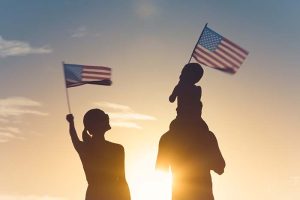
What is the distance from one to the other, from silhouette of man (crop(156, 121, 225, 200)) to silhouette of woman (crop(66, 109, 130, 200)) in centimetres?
88

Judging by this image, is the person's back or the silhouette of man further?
the person's back

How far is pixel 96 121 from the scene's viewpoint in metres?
9.98

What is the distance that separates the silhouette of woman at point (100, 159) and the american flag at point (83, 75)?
9.71 feet

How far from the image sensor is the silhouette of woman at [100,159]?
997cm

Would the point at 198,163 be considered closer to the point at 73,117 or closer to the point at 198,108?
the point at 198,108

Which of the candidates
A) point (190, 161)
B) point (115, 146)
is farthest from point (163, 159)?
point (115, 146)

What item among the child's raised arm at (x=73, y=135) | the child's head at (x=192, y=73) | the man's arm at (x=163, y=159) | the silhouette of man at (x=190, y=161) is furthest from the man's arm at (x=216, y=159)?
the child's raised arm at (x=73, y=135)

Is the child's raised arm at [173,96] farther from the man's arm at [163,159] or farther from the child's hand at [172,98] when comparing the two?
the man's arm at [163,159]

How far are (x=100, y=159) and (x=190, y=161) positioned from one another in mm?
1636

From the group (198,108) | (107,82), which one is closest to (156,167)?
(198,108)

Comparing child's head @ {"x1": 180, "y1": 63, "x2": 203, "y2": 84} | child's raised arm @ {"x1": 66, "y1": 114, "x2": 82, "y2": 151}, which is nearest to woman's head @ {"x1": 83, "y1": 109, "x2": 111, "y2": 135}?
child's raised arm @ {"x1": 66, "y1": 114, "x2": 82, "y2": 151}

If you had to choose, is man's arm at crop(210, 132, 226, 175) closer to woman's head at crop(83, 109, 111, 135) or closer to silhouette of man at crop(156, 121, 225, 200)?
silhouette of man at crop(156, 121, 225, 200)

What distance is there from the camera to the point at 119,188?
33.3 feet

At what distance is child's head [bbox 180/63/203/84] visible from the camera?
9.72 meters
